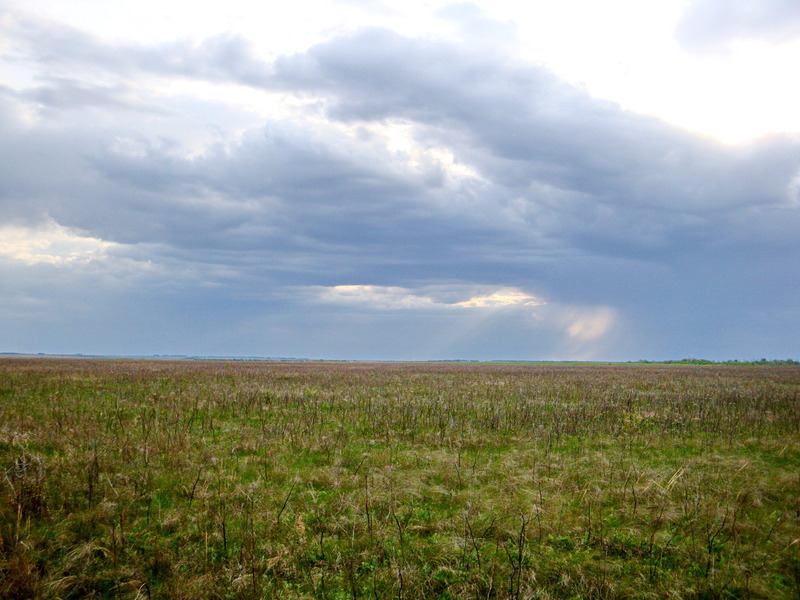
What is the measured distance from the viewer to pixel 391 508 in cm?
659

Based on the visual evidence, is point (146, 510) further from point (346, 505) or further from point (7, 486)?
point (346, 505)

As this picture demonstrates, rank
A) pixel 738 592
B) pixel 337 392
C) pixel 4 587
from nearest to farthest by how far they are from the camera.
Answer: pixel 4 587 → pixel 738 592 → pixel 337 392

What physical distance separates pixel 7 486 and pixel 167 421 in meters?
5.74

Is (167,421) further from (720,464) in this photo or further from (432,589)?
(720,464)

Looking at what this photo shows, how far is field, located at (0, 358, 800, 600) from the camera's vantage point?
481 cm

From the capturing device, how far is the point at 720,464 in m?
9.20

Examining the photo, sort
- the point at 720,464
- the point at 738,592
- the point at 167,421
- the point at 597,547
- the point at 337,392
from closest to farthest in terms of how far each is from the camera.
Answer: the point at 738,592, the point at 597,547, the point at 720,464, the point at 167,421, the point at 337,392

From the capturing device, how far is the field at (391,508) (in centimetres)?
481

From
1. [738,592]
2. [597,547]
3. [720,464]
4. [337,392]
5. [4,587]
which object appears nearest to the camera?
[4,587]

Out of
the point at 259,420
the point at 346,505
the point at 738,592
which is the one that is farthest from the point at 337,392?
the point at 738,592

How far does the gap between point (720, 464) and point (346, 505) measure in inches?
313

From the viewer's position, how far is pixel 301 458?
9578 mm

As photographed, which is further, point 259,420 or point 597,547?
point 259,420

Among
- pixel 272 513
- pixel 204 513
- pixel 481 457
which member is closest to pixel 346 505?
pixel 272 513
